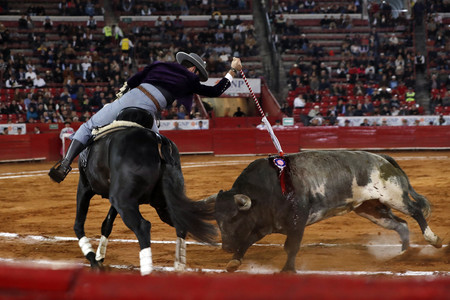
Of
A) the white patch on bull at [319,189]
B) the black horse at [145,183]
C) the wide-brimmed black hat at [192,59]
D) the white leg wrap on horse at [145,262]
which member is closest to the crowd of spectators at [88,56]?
the wide-brimmed black hat at [192,59]

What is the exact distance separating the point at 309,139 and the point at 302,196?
17179 millimetres

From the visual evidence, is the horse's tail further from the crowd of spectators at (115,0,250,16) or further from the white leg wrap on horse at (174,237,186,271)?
the crowd of spectators at (115,0,250,16)

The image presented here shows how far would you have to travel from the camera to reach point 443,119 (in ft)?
75.0

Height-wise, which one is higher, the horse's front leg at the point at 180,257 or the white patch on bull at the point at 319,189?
the white patch on bull at the point at 319,189

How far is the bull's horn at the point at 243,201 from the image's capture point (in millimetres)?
5531

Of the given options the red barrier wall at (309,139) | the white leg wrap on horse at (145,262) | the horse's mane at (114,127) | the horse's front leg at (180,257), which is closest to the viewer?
the white leg wrap on horse at (145,262)

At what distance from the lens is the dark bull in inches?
223

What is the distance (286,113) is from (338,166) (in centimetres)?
1955

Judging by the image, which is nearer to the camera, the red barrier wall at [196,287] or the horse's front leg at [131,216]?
the red barrier wall at [196,287]

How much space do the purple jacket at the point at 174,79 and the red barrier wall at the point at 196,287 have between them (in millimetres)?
4185

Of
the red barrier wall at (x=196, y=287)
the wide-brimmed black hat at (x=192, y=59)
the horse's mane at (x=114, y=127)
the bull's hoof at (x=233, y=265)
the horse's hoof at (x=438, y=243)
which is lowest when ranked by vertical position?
the horse's hoof at (x=438, y=243)

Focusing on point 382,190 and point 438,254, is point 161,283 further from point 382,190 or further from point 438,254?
point 438,254

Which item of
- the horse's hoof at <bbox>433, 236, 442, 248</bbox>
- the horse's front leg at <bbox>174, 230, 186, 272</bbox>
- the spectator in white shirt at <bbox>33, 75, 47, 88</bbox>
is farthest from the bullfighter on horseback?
the spectator in white shirt at <bbox>33, 75, 47, 88</bbox>

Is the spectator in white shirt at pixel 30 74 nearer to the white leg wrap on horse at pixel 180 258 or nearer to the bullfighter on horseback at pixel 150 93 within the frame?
the bullfighter on horseback at pixel 150 93
